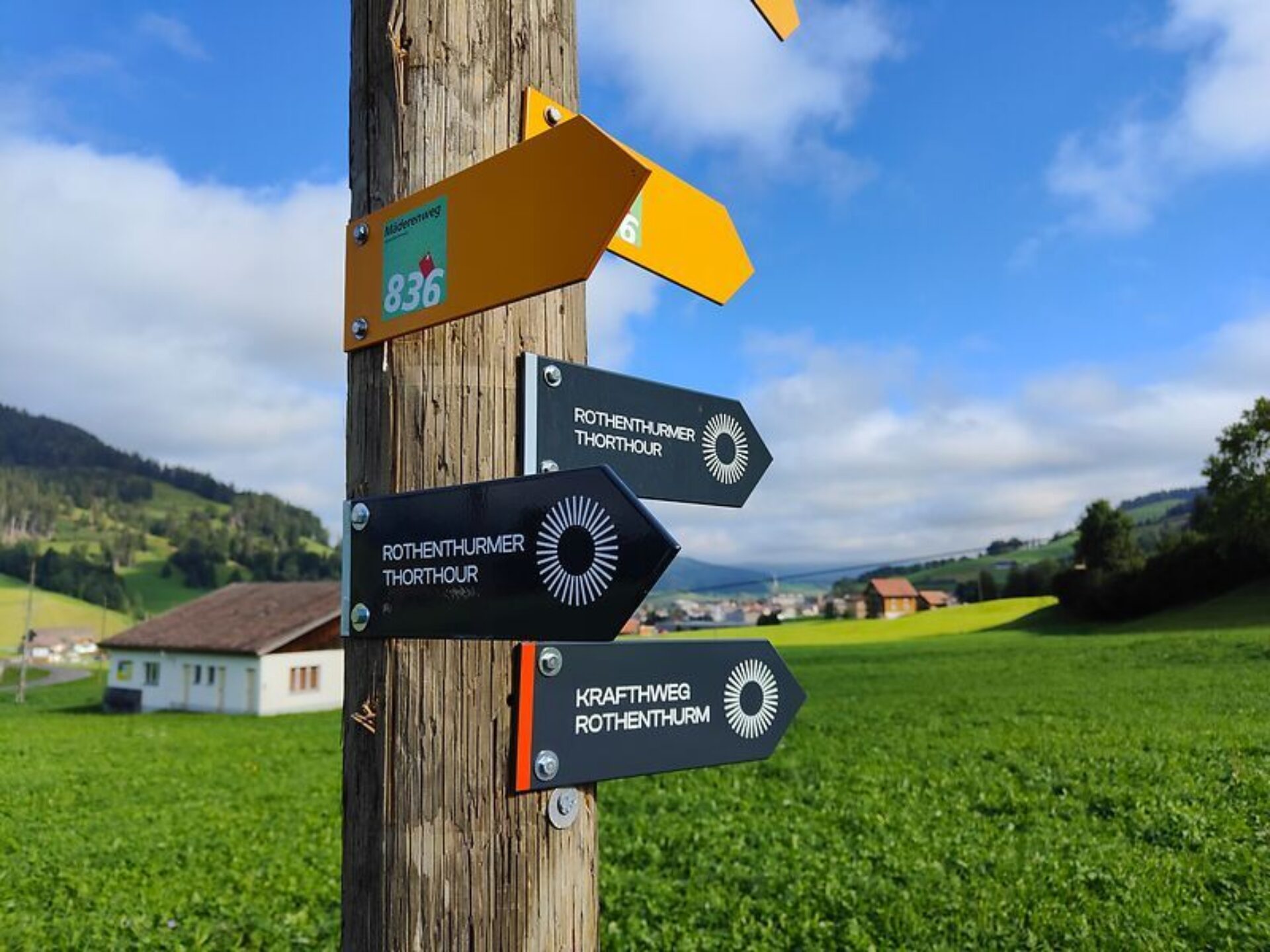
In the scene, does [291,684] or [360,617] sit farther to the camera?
[291,684]

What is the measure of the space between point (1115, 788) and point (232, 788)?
40.0ft

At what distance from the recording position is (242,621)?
1709 inches

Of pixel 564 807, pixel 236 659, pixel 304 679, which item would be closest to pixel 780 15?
pixel 564 807

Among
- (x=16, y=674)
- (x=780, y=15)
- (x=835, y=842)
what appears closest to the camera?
(x=780, y=15)

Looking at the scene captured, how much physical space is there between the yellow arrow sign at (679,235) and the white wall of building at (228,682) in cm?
4077

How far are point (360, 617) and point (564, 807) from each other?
56 centimetres

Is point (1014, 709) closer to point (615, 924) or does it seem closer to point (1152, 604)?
point (615, 924)

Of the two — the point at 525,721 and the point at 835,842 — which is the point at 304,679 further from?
the point at 525,721

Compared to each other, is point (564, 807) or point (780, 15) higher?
point (780, 15)

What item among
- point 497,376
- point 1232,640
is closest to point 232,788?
point 497,376

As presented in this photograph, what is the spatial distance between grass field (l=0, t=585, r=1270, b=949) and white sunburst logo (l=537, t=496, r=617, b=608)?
4739 millimetres

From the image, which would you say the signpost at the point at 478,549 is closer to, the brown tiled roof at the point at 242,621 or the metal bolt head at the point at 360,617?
the metal bolt head at the point at 360,617

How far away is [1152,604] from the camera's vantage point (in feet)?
177

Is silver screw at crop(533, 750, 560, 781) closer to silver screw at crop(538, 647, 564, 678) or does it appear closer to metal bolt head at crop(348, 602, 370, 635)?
silver screw at crop(538, 647, 564, 678)
